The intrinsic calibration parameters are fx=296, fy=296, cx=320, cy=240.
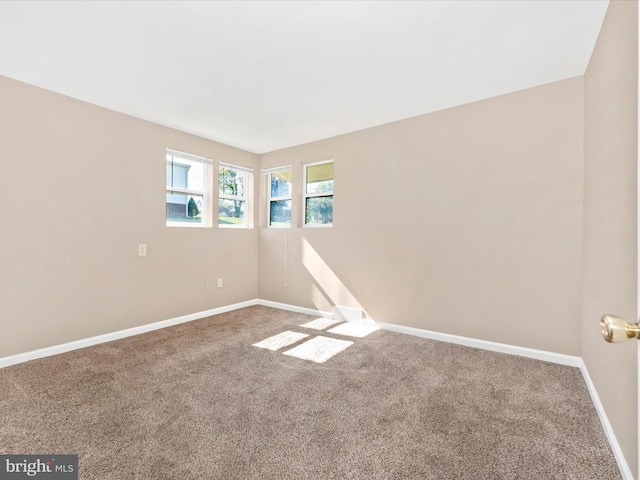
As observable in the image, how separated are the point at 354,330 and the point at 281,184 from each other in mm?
2484

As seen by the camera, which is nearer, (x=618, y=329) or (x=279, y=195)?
(x=618, y=329)

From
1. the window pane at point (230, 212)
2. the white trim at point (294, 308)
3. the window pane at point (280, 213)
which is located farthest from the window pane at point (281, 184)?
the white trim at point (294, 308)

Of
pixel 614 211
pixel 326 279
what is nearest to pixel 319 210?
pixel 326 279

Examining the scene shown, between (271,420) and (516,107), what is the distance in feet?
10.6

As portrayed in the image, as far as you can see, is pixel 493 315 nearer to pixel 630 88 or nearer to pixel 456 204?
pixel 456 204

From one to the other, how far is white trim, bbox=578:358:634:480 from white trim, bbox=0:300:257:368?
12.9 feet

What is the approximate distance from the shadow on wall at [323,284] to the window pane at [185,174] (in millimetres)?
1639

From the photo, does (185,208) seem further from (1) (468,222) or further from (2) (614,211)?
(2) (614,211)

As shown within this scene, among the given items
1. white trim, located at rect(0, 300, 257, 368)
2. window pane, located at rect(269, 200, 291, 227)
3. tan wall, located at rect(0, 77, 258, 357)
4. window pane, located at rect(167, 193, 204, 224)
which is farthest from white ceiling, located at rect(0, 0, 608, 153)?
white trim, located at rect(0, 300, 257, 368)

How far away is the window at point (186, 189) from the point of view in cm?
369

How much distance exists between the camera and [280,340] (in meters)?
3.13

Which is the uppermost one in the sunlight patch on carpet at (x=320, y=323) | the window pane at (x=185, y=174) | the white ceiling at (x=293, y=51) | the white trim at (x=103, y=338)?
the white ceiling at (x=293, y=51)

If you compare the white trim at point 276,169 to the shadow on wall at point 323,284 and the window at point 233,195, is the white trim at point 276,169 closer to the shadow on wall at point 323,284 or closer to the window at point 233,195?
the window at point 233,195

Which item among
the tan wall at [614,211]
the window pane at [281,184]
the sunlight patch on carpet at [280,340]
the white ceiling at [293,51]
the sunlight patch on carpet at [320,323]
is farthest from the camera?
the window pane at [281,184]
